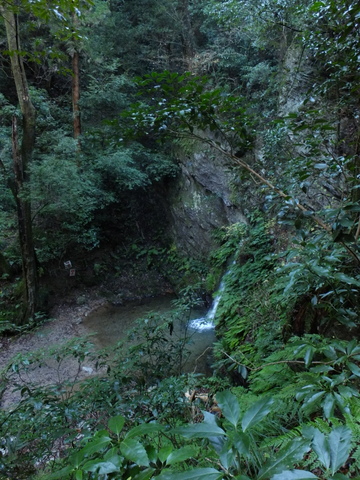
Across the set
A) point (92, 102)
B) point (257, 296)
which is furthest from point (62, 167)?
point (257, 296)

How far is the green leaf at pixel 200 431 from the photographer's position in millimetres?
621

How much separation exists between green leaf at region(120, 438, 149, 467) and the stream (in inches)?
176

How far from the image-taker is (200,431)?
64cm

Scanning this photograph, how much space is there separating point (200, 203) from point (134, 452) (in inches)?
339

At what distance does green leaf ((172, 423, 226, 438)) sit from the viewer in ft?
2.04

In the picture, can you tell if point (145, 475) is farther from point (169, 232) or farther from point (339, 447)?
point (169, 232)

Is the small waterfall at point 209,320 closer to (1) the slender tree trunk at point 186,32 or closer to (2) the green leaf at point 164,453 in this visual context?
(2) the green leaf at point 164,453

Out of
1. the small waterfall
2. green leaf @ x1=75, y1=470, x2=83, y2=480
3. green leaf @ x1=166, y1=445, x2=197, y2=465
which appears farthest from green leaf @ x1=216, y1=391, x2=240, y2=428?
the small waterfall

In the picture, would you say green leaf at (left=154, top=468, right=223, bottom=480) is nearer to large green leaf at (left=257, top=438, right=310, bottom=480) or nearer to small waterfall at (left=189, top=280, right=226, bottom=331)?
large green leaf at (left=257, top=438, right=310, bottom=480)

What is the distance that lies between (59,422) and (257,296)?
2.99 m

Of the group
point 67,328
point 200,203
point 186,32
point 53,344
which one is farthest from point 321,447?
point 186,32

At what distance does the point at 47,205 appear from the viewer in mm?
7043

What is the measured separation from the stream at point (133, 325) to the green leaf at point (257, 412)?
4421 millimetres

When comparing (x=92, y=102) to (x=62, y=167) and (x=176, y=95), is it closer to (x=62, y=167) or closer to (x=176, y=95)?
(x=62, y=167)
